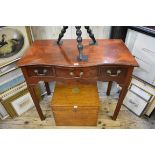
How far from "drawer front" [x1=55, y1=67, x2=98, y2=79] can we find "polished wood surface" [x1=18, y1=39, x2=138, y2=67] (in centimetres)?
6

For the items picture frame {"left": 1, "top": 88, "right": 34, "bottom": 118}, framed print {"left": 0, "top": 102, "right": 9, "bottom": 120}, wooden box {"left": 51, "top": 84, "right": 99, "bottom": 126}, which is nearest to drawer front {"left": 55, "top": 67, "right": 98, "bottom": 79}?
wooden box {"left": 51, "top": 84, "right": 99, "bottom": 126}

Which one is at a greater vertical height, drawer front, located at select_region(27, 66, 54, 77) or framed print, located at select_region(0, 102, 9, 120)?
drawer front, located at select_region(27, 66, 54, 77)

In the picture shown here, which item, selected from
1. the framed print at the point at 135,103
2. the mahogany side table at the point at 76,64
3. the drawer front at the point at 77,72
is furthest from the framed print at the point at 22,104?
the framed print at the point at 135,103

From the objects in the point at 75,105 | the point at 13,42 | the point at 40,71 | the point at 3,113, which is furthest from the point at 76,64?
the point at 3,113

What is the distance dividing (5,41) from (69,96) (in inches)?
28.5

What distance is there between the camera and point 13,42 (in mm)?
1229

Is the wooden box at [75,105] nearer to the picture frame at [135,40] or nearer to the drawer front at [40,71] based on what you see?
the drawer front at [40,71]

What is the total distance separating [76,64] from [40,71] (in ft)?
0.95

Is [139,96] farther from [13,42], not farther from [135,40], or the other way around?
[13,42]

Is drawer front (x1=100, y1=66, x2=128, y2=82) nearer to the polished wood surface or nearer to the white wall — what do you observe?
the polished wood surface

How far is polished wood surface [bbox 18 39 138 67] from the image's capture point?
989mm

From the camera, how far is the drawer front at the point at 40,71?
104 cm

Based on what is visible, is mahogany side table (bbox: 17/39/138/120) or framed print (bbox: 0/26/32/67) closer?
mahogany side table (bbox: 17/39/138/120)

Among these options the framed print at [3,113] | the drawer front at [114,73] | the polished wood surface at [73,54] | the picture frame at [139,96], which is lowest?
the framed print at [3,113]
